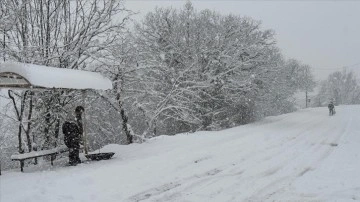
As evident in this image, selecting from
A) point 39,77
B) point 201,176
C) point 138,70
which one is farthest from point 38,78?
point 138,70

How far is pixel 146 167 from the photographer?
11.6 meters

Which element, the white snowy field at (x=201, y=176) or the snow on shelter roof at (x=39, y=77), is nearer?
the white snowy field at (x=201, y=176)

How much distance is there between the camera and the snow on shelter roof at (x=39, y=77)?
1083 cm

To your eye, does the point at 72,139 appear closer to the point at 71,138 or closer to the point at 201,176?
the point at 71,138

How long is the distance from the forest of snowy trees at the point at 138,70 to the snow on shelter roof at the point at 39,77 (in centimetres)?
184

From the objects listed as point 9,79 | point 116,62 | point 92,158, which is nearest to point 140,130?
point 116,62

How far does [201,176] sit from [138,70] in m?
11.6

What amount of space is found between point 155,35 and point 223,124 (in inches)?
371

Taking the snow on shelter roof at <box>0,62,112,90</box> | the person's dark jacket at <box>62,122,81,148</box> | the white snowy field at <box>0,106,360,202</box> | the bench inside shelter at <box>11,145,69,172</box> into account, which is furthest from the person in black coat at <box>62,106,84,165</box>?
the snow on shelter roof at <box>0,62,112,90</box>

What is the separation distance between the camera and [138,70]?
69.5 feet

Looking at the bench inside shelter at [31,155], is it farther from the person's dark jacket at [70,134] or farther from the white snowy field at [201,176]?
the person's dark jacket at [70,134]

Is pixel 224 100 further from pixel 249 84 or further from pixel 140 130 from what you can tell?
pixel 140 130

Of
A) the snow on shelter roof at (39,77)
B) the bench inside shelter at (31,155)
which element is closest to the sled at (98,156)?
the bench inside shelter at (31,155)

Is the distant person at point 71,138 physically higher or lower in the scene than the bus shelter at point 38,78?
lower
